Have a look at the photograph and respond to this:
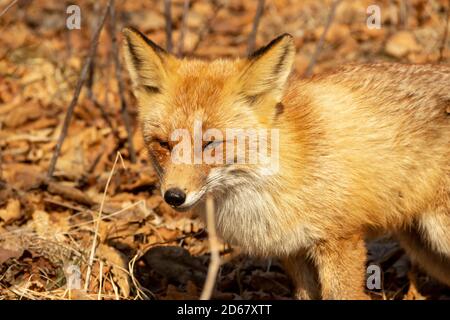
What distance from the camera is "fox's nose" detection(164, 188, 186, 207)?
139 inches

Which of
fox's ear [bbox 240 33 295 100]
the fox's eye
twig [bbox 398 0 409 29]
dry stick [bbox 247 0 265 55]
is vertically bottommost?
the fox's eye

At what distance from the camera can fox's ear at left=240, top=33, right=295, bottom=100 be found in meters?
3.78

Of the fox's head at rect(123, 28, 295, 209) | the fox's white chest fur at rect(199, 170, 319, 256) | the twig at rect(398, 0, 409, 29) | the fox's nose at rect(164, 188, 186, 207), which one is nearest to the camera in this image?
the fox's nose at rect(164, 188, 186, 207)

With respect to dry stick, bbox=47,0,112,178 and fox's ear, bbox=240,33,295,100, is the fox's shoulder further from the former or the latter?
dry stick, bbox=47,0,112,178

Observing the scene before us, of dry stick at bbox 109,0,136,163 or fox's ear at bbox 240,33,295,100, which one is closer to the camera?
fox's ear at bbox 240,33,295,100

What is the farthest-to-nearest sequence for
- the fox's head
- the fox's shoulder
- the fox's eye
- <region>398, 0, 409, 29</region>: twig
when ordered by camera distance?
1. <region>398, 0, 409, 29</region>: twig
2. the fox's shoulder
3. the fox's eye
4. the fox's head

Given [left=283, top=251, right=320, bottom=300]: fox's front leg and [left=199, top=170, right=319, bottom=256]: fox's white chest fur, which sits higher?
[left=199, top=170, right=319, bottom=256]: fox's white chest fur

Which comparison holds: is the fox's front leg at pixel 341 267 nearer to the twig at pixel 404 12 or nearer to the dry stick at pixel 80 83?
the dry stick at pixel 80 83

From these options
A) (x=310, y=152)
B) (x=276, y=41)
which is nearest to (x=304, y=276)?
(x=310, y=152)

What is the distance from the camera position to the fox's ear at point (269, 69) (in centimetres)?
378

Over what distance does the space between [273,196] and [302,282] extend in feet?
3.03


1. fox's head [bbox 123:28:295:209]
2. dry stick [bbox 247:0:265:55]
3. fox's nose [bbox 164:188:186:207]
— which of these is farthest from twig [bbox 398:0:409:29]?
fox's nose [bbox 164:188:186:207]

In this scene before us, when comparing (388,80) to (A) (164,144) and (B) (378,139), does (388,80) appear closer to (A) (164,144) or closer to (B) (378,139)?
(B) (378,139)
